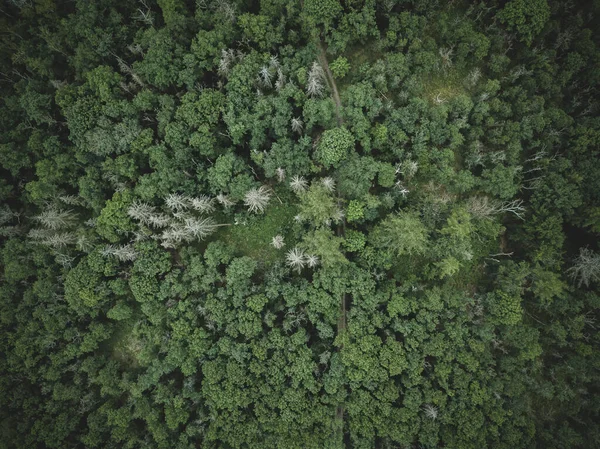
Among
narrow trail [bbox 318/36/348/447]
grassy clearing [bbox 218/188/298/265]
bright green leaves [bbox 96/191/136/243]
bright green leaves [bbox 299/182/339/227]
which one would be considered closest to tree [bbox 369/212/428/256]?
narrow trail [bbox 318/36/348/447]

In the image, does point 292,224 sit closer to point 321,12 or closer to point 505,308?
point 321,12

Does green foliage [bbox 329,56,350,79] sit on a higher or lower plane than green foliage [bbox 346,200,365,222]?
higher

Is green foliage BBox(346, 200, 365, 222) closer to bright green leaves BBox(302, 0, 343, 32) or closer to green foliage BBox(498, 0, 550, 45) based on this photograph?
bright green leaves BBox(302, 0, 343, 32)

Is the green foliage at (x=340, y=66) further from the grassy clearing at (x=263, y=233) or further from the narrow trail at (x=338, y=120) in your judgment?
the grassy clearing at (x=263, y=233)

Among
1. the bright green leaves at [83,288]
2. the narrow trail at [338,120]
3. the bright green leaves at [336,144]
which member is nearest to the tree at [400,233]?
the narrow trail at [338,120]

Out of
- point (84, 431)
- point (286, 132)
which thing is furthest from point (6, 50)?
point (84, 431)

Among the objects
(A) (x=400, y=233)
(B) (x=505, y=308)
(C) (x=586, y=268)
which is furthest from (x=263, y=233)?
(C) (x=586, y=268)

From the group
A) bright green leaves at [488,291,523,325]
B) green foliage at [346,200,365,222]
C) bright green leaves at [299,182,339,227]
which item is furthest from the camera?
green foliage at [346,200,365,222]

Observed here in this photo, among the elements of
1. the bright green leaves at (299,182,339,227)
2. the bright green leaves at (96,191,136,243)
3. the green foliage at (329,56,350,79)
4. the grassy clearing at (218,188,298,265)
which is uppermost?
the green foliage at (329,56,350,79)
